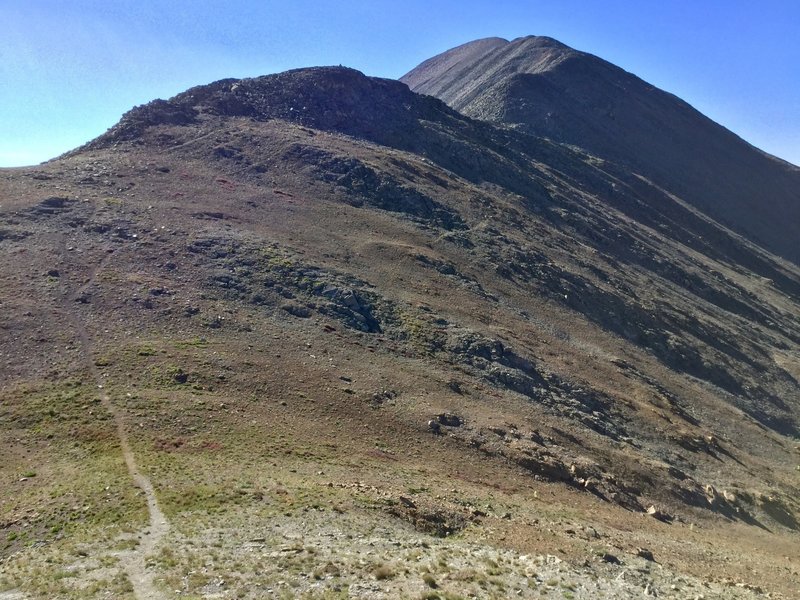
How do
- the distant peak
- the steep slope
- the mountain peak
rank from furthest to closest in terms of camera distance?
the distant peak
the steep slope
the mountain peak

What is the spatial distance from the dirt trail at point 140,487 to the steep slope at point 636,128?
307 feet

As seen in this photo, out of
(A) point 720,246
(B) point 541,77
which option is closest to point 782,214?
(A) point 720,246

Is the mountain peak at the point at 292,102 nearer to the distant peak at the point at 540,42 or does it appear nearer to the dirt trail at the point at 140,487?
the dirt trail at the point at 140,487

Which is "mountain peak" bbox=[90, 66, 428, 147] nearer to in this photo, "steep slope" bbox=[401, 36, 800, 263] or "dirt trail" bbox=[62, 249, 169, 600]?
"dirt trail" bbox=[62, 249, 169, 600]

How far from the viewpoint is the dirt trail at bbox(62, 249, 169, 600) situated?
18.5 metres

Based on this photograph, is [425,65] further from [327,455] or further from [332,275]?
[327,455]

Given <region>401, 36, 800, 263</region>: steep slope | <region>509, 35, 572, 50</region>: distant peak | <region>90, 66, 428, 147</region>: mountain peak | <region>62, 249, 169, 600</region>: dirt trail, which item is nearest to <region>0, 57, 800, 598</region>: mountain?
<region>62, 249, 169, 600</region>: dirt trail

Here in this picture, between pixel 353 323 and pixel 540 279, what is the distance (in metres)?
23.6

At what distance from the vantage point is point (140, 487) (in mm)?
24734

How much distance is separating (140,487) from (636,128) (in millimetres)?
130716

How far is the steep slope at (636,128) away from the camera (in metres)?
Result: 120

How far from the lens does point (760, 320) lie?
77.4 m

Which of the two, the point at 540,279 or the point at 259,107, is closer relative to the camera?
the point at 540,279

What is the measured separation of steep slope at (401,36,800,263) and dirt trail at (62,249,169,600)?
9363 centimetres
